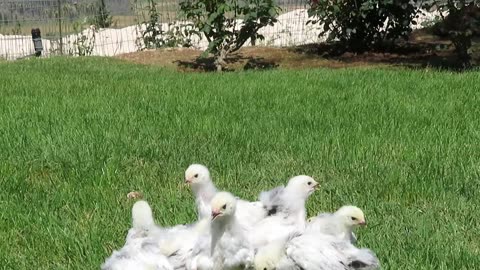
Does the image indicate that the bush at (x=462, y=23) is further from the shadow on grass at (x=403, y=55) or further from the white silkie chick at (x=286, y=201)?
the white silkie chick at (x=286, y=201)

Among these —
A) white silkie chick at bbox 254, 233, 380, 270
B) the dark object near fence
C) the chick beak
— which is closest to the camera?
white silkie chick at bbox 254, 233, 380, 270

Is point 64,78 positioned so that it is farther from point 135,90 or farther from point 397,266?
point 397,266

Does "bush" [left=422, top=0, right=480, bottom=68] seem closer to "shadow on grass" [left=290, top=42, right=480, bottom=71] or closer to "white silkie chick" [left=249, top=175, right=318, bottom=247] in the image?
"shadow on grass" [left=290, top=42, right=480, bottom=71]

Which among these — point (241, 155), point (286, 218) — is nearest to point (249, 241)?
point (286, 218)

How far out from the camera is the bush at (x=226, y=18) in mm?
11016

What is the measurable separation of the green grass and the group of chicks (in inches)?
21.1

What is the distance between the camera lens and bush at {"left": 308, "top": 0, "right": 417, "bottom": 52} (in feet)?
40.2

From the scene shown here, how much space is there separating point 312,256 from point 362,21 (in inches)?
429

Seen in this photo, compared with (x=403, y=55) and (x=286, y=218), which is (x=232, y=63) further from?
(x=286, y=218)

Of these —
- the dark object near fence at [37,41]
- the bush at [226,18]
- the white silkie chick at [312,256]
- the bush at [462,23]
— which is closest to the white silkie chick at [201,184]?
the white silkie chick at [312,256]

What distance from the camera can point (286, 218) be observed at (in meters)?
2.63

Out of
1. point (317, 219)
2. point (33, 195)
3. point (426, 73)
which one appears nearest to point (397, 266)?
point (317, 219)

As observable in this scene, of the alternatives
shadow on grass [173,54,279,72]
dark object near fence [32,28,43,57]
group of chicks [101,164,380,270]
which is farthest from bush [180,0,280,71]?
group of chicks [101,164,380,270]

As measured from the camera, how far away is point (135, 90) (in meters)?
7.72
